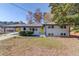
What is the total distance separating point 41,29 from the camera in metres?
4.42

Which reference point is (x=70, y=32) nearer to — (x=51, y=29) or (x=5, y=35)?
(x=51, y=29)

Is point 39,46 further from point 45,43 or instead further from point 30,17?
point 30,17

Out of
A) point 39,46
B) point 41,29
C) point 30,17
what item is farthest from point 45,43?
point 30,17

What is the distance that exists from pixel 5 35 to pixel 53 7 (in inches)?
33.8

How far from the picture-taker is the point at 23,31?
4461 millimetres

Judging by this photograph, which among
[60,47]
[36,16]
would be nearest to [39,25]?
[36,16]

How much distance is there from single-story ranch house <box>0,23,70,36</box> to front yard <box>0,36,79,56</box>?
0.09 m

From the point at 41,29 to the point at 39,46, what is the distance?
0.27 m

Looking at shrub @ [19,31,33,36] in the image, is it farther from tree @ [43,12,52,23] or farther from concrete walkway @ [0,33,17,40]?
tree @ [43,12,52,23]

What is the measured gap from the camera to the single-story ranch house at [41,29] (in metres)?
4.38

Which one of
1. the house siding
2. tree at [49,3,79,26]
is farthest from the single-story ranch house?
tree at [49,3,79,26]

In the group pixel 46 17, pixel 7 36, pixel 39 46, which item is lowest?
pixel 39 46

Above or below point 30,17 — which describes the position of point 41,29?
below

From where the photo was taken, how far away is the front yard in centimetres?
435
